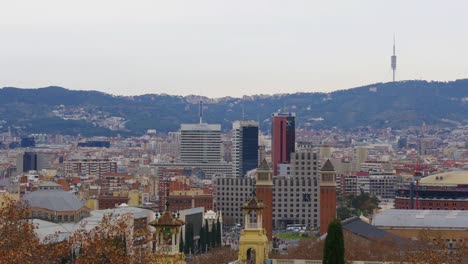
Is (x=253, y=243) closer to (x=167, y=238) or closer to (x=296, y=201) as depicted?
(x=167, y=238)

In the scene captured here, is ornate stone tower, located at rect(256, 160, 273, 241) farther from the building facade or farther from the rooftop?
the building facade

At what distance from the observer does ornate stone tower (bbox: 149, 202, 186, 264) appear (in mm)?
34438

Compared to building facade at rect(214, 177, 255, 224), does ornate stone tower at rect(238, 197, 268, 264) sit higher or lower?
higher

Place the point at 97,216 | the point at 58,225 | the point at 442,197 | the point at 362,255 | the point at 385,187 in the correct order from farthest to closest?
the point at 385,187 < the point at 442,197 < the point at 97,216 < the point at 58,225 < the point at 362,255

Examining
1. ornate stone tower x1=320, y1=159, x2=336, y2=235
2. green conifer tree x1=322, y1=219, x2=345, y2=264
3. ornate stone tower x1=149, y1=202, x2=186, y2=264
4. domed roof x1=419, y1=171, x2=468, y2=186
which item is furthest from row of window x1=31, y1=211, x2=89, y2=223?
ornate stone tower x1=149, y1=202, x2=186, y2=264

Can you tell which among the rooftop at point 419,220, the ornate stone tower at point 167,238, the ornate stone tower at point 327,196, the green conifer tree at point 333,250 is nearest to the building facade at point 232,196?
the ornate stone tower at point 327,196

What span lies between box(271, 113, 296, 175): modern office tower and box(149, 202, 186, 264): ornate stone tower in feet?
419

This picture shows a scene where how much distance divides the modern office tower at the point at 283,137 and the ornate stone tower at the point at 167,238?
128m

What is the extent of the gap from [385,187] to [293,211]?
159ft

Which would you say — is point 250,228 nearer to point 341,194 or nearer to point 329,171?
point 329,171

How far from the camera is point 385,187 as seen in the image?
174 metres

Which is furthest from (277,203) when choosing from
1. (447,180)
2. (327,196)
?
(327,196)

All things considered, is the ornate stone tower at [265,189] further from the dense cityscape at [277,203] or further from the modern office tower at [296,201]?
the modern office tower at [296,201]

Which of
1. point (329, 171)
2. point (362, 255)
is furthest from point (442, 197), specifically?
point (362, 255)
